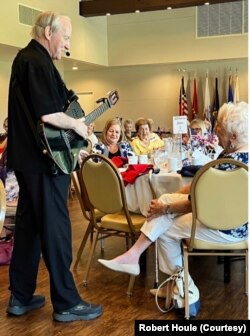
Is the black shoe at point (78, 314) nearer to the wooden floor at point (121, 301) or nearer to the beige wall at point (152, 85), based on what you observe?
the wooden floor at point (121, 301)

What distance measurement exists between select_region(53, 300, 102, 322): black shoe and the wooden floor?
31mm

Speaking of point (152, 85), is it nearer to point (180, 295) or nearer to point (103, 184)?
point (103, 184)

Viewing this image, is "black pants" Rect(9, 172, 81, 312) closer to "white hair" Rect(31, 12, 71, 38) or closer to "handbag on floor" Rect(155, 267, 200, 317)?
"handbag on floor" Rect(155, 267, 200, 317)

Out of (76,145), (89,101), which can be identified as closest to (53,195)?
(76,145)

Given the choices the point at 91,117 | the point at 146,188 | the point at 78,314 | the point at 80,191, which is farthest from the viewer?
the point at 80,191

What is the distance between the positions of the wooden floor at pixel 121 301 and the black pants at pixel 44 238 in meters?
0.15

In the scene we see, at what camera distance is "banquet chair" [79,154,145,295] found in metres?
3.12

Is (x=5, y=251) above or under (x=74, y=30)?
under

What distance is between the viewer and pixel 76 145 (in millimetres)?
2691

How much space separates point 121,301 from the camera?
305 cm

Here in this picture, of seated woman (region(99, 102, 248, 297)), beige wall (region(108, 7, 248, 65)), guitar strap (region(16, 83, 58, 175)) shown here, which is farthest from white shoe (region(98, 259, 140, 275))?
beige wall (region(108, 7, 248, 65))

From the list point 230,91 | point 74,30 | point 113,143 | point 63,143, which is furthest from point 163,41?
point 63,143

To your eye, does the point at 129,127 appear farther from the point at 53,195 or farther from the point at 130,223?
the point at 53,195

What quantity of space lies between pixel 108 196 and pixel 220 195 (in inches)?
34.4
